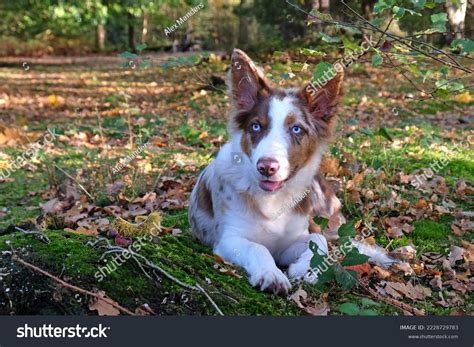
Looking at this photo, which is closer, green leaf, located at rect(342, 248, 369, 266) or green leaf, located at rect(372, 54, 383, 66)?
green leaf, located at rect(342, 248, 369, 266)

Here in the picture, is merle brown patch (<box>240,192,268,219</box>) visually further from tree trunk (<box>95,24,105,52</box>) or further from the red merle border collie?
tree trunk (<box>95,24,105,52</box>)

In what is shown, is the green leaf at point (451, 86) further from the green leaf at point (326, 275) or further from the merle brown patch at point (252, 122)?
the green leaf at point (326, 275)

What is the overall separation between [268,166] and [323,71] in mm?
801

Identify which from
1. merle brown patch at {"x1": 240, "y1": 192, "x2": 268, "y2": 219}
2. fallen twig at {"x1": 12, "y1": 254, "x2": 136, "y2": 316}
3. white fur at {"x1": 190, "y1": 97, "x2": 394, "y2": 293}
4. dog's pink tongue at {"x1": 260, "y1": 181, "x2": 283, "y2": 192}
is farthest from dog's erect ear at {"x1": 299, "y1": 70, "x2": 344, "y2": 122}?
fallen twig at {"x1": 12, "y1": 254, "x2": 136, "y2": 316}

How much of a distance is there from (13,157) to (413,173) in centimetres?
602

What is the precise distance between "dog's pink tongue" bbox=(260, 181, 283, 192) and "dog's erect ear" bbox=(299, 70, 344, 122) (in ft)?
2.38

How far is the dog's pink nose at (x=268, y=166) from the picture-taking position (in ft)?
14.6

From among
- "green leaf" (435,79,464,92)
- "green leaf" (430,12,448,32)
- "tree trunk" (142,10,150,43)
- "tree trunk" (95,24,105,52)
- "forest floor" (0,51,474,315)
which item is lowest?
"tree trunk" (95,24,105,52)

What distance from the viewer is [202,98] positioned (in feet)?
53.6

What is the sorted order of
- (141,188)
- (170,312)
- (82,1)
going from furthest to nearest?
(82,1) < (141,188) < (170,312)

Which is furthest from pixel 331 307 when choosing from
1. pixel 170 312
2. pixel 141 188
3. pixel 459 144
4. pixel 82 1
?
pixel 82 1

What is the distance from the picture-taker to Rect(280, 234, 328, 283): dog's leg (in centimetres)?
454

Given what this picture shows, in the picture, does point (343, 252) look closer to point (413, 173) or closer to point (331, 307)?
point (331, 307)

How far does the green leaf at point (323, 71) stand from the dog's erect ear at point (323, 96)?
0.33 feet
